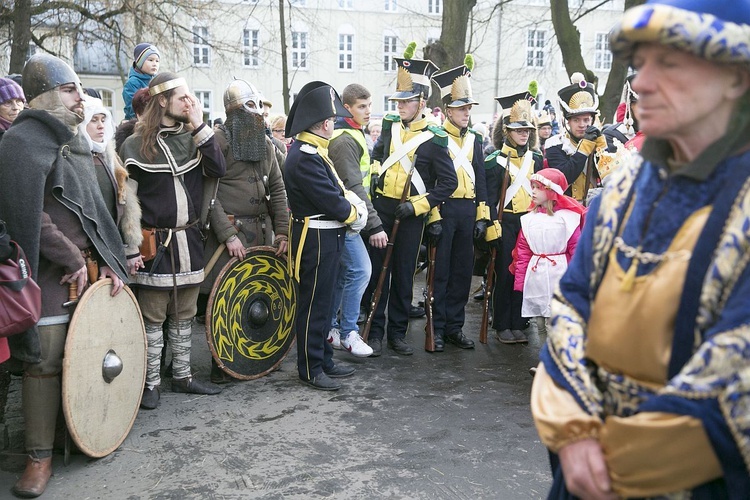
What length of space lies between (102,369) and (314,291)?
5.62 feet

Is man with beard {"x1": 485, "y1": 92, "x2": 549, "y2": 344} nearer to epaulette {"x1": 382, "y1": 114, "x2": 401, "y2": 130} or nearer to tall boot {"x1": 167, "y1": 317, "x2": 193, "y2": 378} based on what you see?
epaulette {"x1": 382, "y1": 114, "x2": 401, "y2": 130}

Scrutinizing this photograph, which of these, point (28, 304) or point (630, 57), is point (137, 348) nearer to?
point (28, 304)

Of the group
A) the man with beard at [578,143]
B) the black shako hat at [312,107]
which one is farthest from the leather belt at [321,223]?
the man with beard at [578,143]

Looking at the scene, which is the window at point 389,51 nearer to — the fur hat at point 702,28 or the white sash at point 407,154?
the white sash at point 407,154

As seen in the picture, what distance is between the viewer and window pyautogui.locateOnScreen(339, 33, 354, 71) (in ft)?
128

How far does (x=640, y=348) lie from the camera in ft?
5.60

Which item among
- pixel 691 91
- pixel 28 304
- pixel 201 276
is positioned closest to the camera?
pixel 691 91

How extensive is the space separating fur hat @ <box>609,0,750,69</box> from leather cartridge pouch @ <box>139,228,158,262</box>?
3.82 meters

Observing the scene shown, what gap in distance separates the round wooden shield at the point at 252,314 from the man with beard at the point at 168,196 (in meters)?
0.21

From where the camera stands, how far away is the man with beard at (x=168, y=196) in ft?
16.2

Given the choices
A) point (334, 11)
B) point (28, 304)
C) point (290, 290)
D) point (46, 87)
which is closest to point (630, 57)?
point (28, 304)

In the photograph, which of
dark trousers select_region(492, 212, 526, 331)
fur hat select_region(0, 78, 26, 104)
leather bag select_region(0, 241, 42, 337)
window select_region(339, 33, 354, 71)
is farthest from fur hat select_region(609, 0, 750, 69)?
window select_region(339, 33, 354, 71)

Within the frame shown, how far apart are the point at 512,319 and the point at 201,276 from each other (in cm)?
294

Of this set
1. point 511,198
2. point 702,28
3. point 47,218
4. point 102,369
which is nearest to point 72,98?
point 47,218
